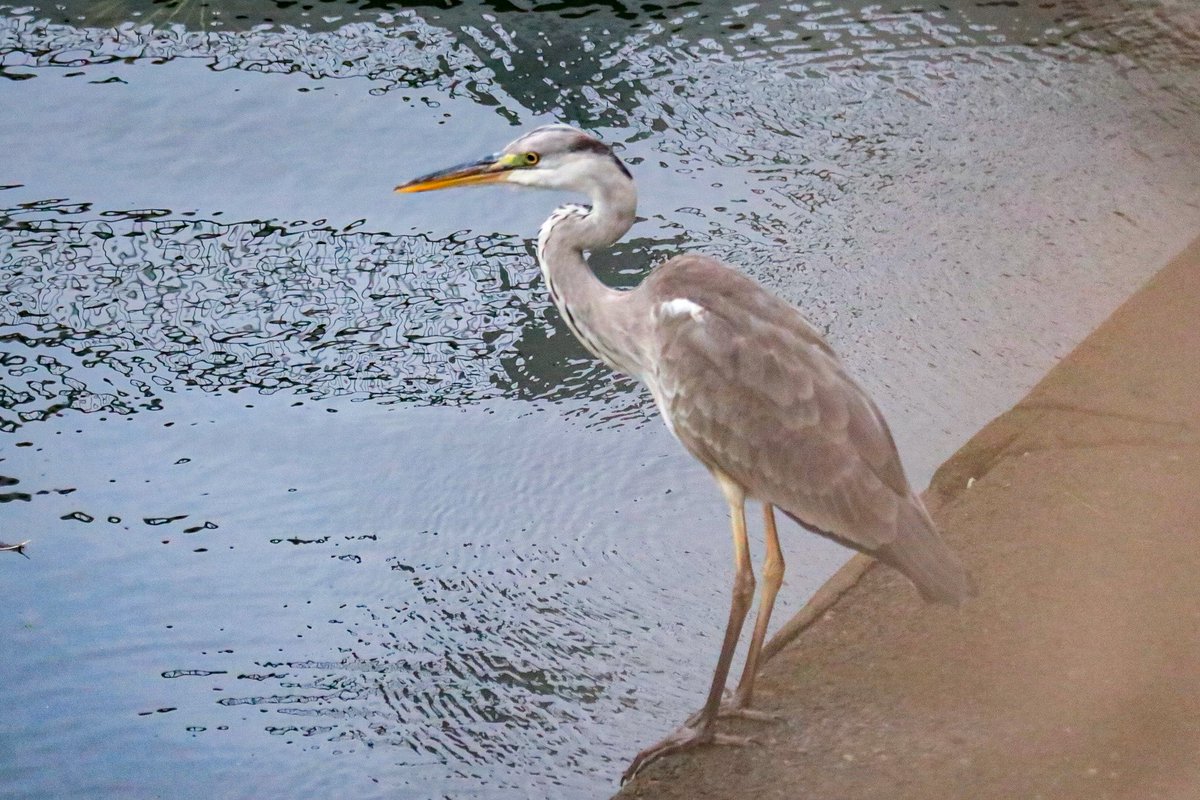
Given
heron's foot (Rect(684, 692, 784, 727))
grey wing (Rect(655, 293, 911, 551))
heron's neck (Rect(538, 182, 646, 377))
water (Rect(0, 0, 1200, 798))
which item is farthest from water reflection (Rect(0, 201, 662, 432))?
heron's foot (Rect(684, 692, 784, 727))

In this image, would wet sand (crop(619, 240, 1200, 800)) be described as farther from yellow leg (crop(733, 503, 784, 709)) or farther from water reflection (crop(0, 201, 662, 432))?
water reflection (crop(0, 201, 662, 432))

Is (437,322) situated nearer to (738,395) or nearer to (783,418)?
(738,395)

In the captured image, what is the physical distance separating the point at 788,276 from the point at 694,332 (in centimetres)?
202

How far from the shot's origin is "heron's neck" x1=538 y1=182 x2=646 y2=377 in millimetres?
3869

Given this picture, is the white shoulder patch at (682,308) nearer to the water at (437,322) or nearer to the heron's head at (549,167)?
the heron's head at (549,167)

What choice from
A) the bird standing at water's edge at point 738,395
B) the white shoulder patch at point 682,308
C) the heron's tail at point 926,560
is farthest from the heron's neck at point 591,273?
the heron's tail at point 926,560

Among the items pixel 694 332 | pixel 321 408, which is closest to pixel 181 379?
pixel 321 408

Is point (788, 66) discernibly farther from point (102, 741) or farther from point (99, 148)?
point (102, 741)

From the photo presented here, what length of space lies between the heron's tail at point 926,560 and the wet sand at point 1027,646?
326mm

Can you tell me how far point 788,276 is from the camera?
18.6 feet

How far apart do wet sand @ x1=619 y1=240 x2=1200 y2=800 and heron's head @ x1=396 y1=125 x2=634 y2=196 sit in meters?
1.43

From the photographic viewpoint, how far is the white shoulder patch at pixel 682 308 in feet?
12.3

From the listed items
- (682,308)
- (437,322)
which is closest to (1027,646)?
(682,308)

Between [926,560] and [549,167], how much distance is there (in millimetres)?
1500
